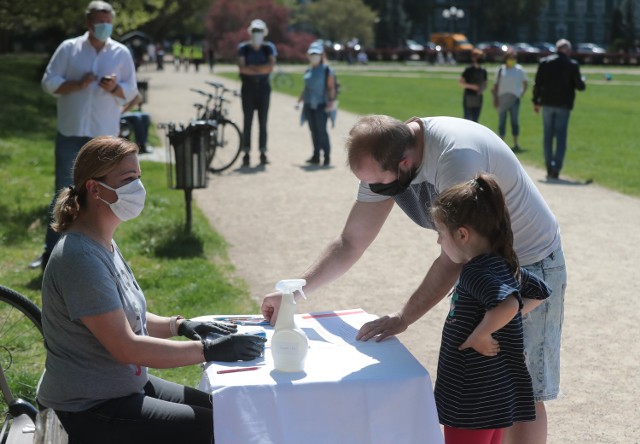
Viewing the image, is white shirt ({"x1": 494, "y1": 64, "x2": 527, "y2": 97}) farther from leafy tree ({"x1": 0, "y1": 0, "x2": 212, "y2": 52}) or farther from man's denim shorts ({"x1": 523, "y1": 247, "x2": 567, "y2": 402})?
man's denim shorts ({"x1": 523, "y1": 247, "x2": 567, "y2": 402})

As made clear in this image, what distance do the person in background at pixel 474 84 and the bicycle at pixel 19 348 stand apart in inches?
512

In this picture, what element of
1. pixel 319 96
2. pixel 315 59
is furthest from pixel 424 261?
pixel 315 59

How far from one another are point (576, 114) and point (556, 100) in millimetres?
13060

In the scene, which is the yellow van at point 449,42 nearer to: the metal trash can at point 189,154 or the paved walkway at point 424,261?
the paved walkway at point 424,261

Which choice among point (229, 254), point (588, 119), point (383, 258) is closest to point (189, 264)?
point (229, 254)

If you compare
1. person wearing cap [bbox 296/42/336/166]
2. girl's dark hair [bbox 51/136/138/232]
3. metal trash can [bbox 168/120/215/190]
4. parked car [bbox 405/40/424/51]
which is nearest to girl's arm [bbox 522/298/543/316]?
girl's dark hair [bbox 51/136/138/232]

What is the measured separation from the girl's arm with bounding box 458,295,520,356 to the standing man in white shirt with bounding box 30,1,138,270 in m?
5.01

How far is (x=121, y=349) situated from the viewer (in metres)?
3.30

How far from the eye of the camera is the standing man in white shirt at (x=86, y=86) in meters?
7.63

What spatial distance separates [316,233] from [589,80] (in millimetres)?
40048

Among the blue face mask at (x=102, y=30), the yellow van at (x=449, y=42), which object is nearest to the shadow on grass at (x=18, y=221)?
the blue face mask at (x=102, y=30)

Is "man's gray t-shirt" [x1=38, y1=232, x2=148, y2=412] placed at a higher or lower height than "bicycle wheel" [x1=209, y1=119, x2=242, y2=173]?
higher

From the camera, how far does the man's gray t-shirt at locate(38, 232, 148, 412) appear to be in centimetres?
327

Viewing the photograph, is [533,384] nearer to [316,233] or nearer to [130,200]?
[130,200]
